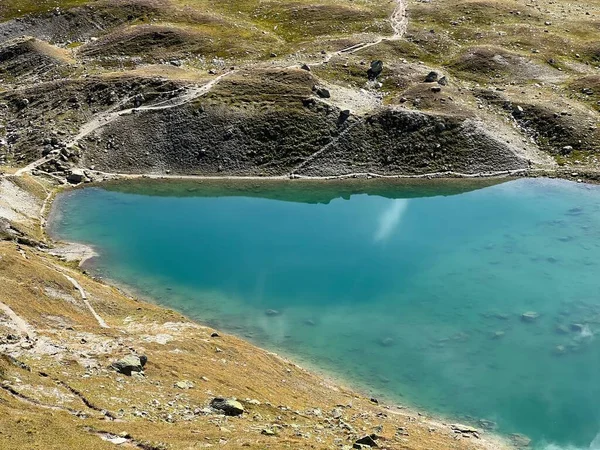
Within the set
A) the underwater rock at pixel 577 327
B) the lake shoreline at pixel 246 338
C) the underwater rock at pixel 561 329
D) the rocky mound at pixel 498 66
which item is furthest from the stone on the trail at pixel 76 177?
the underwater rock at pixel 577 327

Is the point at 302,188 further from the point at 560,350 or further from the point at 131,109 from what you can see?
the point at 560,350

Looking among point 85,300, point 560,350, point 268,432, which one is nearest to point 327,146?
point 85,300

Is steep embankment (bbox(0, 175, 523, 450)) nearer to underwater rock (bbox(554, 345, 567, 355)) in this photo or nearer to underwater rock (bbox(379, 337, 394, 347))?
underwater rock (bbox(379, 337, 394, 347))

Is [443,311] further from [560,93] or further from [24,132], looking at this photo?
[24,132]

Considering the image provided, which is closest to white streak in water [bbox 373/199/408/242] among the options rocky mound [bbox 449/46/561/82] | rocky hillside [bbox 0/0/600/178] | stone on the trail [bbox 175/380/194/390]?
rocky hillside [bbox 0/0/600/178]

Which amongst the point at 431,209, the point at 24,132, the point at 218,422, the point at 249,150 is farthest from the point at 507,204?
the point at 24,132
